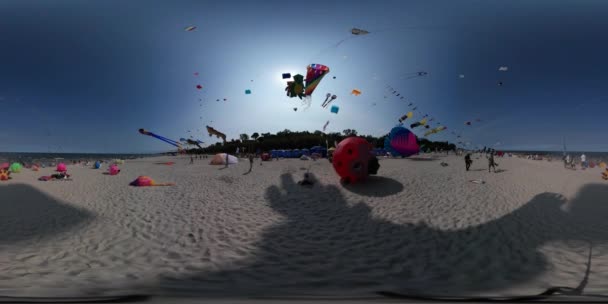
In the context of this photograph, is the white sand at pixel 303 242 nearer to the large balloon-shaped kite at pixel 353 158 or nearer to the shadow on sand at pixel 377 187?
the shadow on sand at pixel 377 187

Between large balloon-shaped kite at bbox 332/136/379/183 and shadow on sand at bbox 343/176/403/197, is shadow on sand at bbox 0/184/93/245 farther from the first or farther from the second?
shadow on sand at bbox 343/176/403/197

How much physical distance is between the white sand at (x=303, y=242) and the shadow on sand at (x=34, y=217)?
0.03 m

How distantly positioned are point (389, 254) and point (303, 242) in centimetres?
173

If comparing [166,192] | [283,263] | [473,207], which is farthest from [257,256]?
[166,192]

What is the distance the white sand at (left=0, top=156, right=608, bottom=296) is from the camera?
143 inches

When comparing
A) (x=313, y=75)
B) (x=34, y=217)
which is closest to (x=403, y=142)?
(x=313, y=75)

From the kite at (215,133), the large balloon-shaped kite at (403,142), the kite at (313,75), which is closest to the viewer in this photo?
the kite at (313,75)

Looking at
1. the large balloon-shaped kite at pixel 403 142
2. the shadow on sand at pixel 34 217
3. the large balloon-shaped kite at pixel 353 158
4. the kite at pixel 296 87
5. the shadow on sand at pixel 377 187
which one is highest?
the kite at pixel 296 87

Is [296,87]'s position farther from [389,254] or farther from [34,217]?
[34,217]

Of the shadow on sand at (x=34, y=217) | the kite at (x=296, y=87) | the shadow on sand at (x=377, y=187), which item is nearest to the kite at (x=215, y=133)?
the kite at (x=296, y=87)

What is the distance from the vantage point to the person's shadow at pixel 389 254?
358 centimetres

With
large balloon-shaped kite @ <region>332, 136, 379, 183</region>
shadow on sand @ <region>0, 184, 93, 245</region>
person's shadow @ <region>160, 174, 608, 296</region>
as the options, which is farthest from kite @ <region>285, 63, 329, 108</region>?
shadow on sand @ <region>0, 184, 93, 245</region>

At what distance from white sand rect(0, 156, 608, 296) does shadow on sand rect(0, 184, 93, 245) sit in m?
0.03

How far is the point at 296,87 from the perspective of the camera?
12.8 metres
